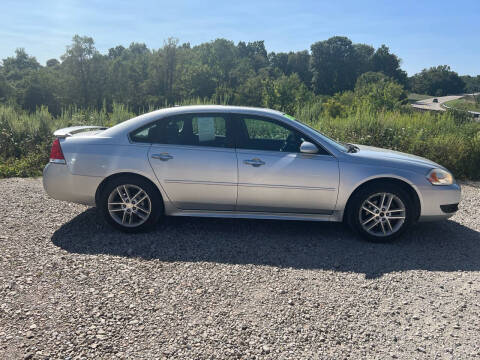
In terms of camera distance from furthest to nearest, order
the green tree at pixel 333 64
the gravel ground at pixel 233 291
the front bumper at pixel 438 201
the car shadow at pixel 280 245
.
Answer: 1. the green tree at pixel 333 64
2. the front bumper at pixel 438 201
3. the car shadow at pixel 280 245
4. the gravel ground at pixel 233 291

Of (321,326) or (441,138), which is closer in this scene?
(321,326)

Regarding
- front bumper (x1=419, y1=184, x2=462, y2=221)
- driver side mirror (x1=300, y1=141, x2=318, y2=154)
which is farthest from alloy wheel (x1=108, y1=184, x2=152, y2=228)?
front bumper (x1=419, y1=184, x2=462, y2=221)

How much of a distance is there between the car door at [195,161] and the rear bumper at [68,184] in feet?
2.77

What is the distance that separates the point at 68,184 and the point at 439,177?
462cm

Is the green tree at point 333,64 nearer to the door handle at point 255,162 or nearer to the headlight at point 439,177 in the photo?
the headlight at point 439,177

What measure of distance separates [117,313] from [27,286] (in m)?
1.05

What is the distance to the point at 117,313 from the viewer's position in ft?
10.2

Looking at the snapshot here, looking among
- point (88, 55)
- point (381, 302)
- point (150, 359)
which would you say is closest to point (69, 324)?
A: point (150, 359)

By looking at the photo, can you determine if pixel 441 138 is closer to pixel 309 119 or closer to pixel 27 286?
pixel 309 119

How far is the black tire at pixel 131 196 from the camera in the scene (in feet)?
15.5

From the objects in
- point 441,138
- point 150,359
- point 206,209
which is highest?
point 441,138

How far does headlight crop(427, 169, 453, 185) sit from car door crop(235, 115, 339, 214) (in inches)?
47.1

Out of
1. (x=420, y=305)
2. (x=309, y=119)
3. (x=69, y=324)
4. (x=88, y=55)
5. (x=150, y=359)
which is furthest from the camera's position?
(x=88, y=55)

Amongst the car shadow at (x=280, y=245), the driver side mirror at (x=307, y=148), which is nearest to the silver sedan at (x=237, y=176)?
the driver side mirror at (x=307, y=148)
